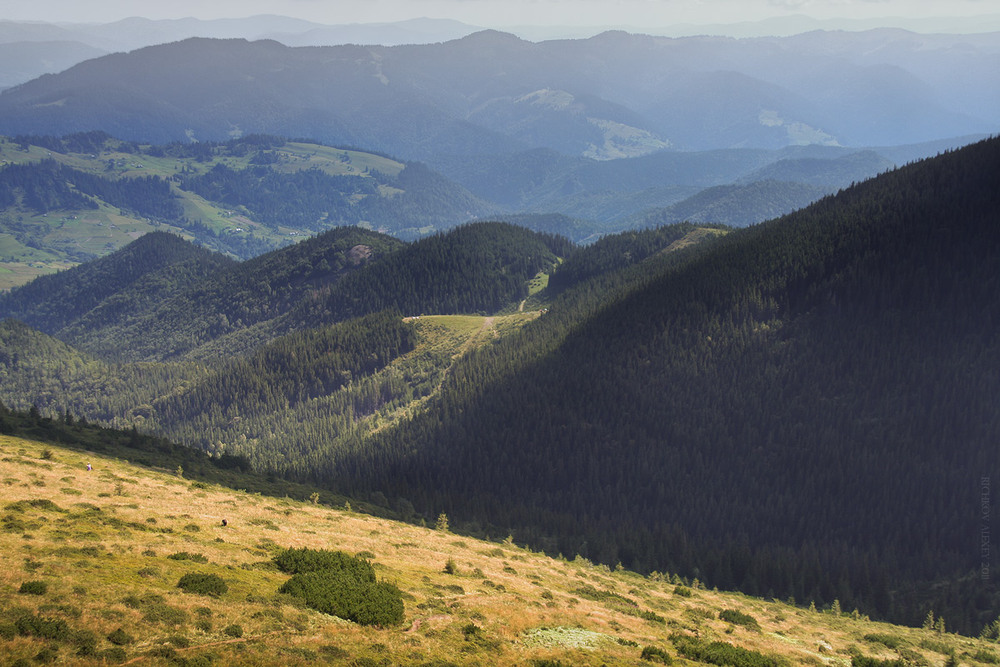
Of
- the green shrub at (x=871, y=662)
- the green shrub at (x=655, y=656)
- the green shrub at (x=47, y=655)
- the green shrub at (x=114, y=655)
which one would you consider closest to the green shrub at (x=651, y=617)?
the green shrub at (x=655, y=656)

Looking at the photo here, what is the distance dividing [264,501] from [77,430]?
181ft

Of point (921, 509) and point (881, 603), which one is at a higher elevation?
point (921, 509)

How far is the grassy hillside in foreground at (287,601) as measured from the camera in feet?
152

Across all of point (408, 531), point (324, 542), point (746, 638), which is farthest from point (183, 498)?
point (746, 638)

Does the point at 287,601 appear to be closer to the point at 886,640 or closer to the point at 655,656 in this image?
the point at 655,656

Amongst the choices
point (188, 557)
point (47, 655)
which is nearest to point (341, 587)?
point (188, 557)

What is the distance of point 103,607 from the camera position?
47438mm

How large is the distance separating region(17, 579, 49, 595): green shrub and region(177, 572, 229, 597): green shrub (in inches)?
356

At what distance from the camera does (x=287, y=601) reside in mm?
56156

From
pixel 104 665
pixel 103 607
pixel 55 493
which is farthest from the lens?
pixel 55 493

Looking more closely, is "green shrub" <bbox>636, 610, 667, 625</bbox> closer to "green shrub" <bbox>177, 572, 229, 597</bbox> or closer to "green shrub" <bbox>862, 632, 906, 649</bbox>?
"green shrub" <bbox>862, 632, 906, 649</bbox>

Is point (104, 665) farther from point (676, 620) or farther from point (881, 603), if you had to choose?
point (881, 603)

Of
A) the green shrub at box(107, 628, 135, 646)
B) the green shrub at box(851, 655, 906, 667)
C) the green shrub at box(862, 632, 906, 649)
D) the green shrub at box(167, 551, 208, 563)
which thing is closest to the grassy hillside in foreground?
the green shrub at box(107, 628, 135, 646)

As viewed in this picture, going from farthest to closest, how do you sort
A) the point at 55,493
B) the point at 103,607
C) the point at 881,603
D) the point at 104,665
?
the point at 881,603, the point at 55,493, the point at 103,607, the point at 104,665
